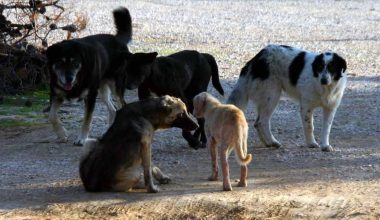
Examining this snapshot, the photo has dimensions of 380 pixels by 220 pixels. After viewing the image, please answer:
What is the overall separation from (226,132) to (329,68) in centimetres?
316

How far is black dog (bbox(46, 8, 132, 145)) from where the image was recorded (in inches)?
475

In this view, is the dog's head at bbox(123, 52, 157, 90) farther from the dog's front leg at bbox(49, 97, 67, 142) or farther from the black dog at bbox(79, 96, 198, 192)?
the black dog at bbox(79, 96, 198, 192)

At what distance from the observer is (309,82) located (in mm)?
12250

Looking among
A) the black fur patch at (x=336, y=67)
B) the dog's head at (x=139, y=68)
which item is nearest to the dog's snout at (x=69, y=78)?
the dog's head at (x=139, y=68)

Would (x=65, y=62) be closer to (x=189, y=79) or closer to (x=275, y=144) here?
(x=189, y=79)

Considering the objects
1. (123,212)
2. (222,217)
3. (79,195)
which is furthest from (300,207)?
(79,195)

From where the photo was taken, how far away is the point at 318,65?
39.7 feet

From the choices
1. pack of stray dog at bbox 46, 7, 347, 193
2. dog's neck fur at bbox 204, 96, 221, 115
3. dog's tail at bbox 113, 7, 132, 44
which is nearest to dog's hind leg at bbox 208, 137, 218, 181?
dog's neck fur at bbox 204, 96, 221, 115

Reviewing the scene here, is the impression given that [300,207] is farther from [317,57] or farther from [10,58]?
[10,58]

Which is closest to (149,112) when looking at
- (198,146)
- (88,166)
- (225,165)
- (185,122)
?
(185,122)

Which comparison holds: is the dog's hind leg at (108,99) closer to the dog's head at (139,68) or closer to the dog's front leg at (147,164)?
the dog's head at (139,68)

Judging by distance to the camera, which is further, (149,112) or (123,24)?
(123,24)

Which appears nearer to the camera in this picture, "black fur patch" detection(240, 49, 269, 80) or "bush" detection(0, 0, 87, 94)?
"black fur patch" detection(240, 49, 269, 80)

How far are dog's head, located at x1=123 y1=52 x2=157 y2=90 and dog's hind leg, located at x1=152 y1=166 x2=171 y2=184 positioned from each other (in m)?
2.41
